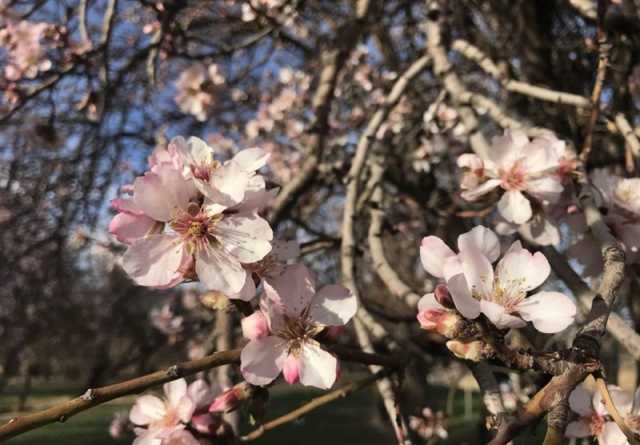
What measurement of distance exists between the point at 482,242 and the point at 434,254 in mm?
83

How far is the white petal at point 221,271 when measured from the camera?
873 millimetres

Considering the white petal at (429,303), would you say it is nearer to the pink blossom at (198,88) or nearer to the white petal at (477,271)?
the white petal at (477,271)

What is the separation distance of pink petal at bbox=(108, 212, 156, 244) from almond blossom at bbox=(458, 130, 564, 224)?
2.37ft

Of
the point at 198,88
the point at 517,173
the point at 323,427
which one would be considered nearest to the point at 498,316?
the point at 517,173

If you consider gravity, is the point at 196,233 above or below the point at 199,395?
above

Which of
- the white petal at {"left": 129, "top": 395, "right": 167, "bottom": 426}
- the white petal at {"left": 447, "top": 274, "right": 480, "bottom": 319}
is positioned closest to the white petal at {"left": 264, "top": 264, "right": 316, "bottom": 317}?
the white petal at {"left": 447, "top": 274, "right": 480, "bottom": 319}

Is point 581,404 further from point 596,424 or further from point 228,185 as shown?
point 228,185

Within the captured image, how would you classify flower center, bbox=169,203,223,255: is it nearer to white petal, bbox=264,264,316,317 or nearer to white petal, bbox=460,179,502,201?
white petal, bbox=264,264,316,317

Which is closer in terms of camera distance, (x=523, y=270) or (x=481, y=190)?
(x=523, y=270)

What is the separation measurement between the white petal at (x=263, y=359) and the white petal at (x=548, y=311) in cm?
39

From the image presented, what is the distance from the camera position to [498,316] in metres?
0.81

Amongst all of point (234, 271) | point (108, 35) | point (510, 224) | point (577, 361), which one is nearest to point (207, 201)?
point (234, 271)

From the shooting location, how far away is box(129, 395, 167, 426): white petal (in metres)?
1.16

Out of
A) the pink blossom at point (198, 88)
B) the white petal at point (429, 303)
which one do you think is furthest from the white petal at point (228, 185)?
the pink blossom at point (198, 88)
